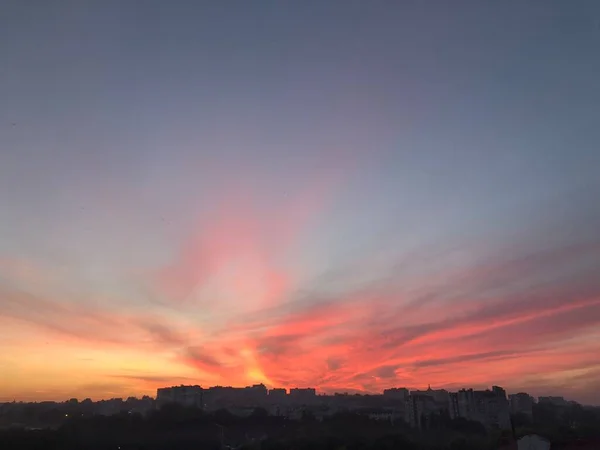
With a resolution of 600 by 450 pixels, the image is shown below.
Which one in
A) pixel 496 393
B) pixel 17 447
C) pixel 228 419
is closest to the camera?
pixel 17 447

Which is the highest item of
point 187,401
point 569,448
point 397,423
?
point 187,401

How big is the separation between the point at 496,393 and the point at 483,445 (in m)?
32.4

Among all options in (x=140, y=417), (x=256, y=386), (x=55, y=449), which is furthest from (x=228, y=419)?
(x=256, y=386)

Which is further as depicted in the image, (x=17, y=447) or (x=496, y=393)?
(x=496, y=393)

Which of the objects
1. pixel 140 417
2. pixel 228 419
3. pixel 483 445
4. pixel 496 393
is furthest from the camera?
pixel 496 393

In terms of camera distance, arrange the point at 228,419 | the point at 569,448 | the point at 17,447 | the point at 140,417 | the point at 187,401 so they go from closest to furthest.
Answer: the point at 569,448 → the point at 17,447 → the point at 140,417 → the point at 228,419 → the point at 187,401

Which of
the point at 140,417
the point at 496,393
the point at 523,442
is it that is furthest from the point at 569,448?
the point at 496,393

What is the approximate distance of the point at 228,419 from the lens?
7456 cm

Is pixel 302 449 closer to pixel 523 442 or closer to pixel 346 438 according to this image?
pixel 346 438

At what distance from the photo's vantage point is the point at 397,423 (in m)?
→ 79.9

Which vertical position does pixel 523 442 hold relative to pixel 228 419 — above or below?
below

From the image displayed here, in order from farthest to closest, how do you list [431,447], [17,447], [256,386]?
[256,386] < [431,447] < [17,447]

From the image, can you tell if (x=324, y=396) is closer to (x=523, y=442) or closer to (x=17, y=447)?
(x=17, y=447)

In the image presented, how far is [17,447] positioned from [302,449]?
26161 mm
